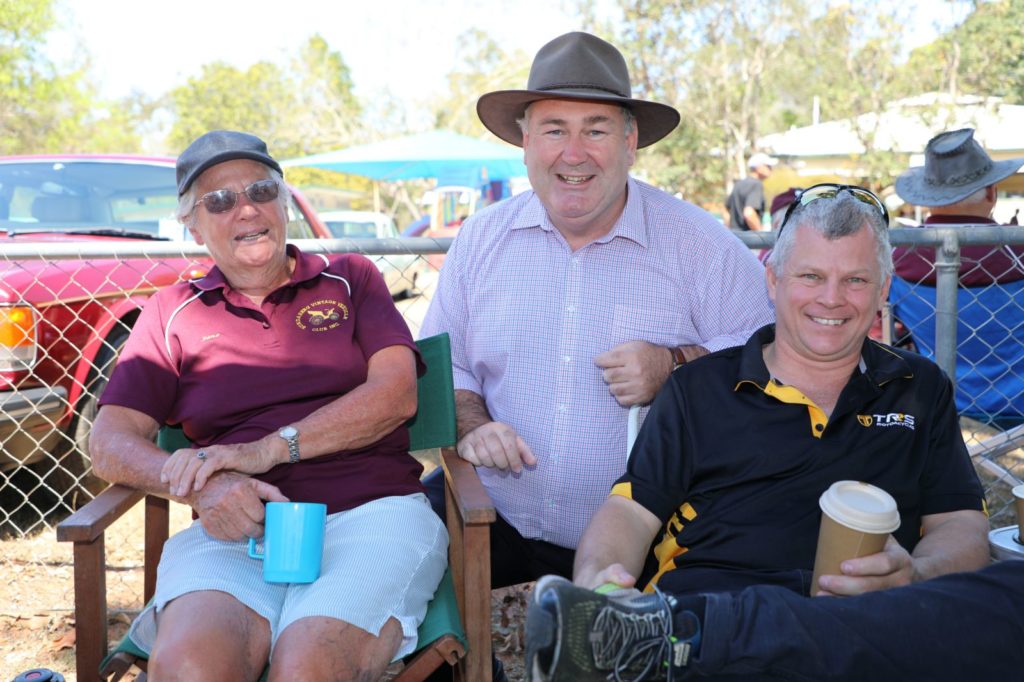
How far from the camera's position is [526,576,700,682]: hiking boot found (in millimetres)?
1616

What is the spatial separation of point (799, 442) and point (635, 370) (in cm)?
52

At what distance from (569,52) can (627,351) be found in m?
0.93

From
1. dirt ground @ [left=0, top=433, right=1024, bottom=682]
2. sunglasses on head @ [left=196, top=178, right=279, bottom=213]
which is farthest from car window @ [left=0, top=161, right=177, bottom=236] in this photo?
sunglasses on head @ [left=196, top=178, right=279, bottom=213]

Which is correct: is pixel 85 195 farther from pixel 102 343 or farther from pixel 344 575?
pixel 344 575

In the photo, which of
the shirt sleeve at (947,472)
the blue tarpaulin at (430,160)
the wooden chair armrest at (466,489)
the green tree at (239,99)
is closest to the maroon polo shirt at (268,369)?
the wooden chair armrest at (466,489)

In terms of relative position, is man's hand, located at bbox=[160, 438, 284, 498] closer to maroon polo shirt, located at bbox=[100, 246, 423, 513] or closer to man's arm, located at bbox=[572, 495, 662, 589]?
maroon polo shirt, located at bbox=[100, 246, 423, 513]

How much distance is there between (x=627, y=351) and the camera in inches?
105

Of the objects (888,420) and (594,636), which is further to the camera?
(888,420)

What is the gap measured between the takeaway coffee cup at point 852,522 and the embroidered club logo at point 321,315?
5.10ft

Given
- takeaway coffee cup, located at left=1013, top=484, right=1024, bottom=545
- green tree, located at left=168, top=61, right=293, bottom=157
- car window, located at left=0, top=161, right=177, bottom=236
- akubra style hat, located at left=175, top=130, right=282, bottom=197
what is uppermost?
green tree, located at left=168, top=61, right=293, bottom=157

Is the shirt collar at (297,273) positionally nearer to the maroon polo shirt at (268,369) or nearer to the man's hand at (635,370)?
the maroon polo shirt at (268,369)

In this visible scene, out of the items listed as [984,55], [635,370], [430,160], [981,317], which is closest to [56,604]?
[635,370]

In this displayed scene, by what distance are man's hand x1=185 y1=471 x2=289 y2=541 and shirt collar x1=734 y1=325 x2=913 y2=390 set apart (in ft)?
4.08

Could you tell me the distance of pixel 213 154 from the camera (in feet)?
9.05
